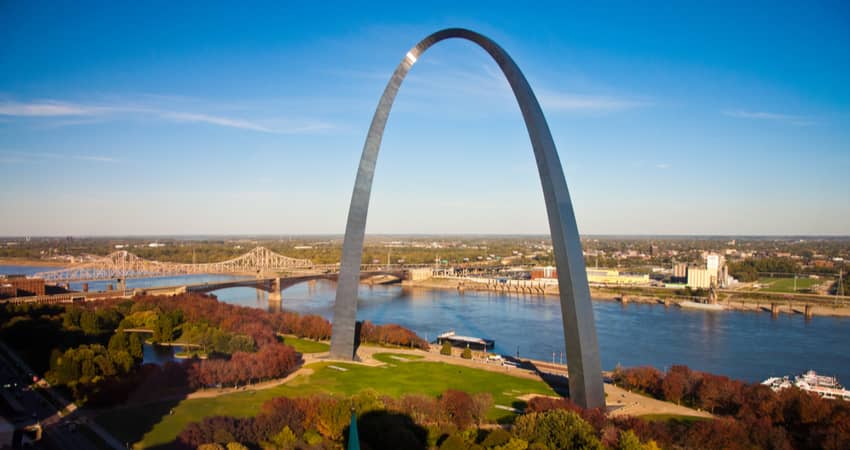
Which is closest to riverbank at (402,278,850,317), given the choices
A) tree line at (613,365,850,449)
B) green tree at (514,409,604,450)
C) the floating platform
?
the floating platform

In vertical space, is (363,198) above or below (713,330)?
above

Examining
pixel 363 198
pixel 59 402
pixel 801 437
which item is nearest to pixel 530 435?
pixel 801 437

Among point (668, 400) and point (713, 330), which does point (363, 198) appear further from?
point (713, 330)

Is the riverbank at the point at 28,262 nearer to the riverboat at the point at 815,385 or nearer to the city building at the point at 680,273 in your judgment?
the city building at the point at 680,273

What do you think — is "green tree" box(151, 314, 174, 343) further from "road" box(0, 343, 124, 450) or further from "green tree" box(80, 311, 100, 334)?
"road" box(0, 343, 124, 450)

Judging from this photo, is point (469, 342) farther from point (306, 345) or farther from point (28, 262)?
point (28, 262)

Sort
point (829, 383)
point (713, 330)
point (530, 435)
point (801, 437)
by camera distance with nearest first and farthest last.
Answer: point (530, 435) → point (801, 437) → point (829, 383) → point (713, 330)
